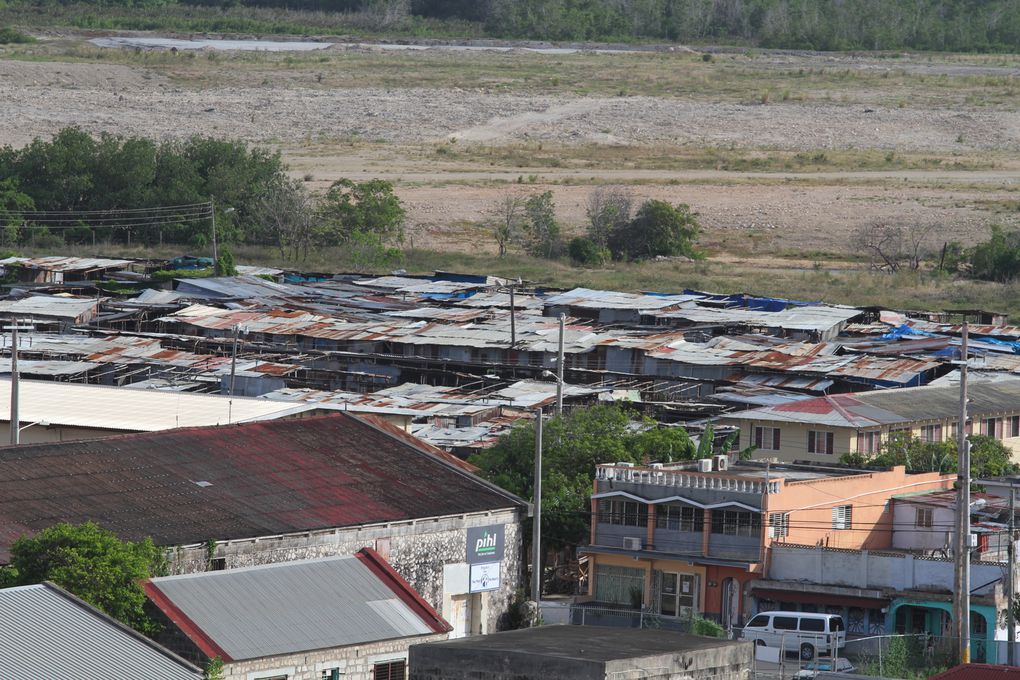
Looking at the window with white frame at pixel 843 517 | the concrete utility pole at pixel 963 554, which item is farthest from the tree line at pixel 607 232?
the concrete utility pole at pixel 963 554

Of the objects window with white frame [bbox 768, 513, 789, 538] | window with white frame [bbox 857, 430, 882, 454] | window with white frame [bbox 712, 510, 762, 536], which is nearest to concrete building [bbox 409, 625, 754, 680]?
window with white frame [bbox 712, 510, 762, 536]

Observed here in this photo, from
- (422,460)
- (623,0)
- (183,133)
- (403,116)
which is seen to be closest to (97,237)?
(183,133)

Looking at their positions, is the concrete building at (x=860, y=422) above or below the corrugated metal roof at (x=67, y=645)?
below

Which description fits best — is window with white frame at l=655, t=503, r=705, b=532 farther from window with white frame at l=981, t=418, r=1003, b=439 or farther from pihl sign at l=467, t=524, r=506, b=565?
window with white frame at l=981, t=418, r=1003, b=439

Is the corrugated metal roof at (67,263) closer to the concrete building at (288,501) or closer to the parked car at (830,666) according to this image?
the concrete building at (288,501)

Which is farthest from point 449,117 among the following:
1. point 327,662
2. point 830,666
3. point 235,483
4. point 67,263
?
point 327,662

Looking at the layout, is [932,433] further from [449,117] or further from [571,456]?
[449,117]

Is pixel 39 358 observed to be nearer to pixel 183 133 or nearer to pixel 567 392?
pixel 567 392
